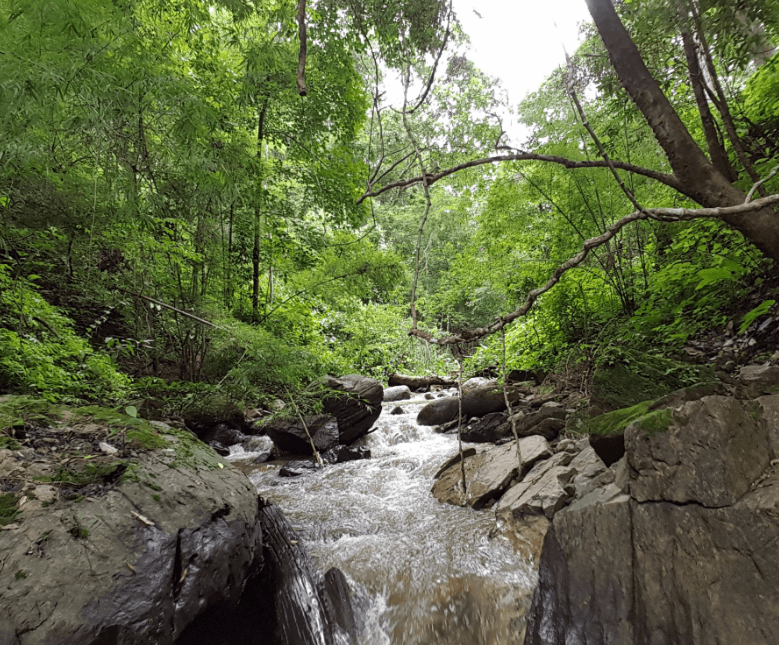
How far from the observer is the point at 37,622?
60.7 inches

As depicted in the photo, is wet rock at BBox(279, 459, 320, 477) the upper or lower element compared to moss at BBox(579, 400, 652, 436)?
lower

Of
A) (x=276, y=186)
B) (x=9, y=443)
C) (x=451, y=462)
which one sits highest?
(x=276, y=186)

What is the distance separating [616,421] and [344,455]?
4.85 m

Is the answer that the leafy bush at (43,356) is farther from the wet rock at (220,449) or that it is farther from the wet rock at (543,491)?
the wet rock at (543,491)

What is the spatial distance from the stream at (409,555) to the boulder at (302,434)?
0.94 m

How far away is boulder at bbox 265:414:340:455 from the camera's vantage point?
688 centimetres

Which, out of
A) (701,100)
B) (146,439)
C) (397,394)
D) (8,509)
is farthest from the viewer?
(397,394)

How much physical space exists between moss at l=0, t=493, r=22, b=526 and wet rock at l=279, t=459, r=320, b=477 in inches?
169

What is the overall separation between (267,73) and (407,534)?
6035mm

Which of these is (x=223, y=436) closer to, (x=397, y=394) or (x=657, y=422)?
(x=397, y=394)

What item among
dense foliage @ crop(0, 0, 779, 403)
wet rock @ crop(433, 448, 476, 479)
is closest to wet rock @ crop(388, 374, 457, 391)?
dense foliage @ crop(0, 0, 779, 403)

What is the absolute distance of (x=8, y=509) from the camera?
6.07 feet

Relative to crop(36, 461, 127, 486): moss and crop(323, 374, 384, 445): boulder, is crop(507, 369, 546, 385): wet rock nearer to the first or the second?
crop(323, 374, 384, 445): boulder

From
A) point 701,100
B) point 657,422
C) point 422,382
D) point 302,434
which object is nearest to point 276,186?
point 302,434
